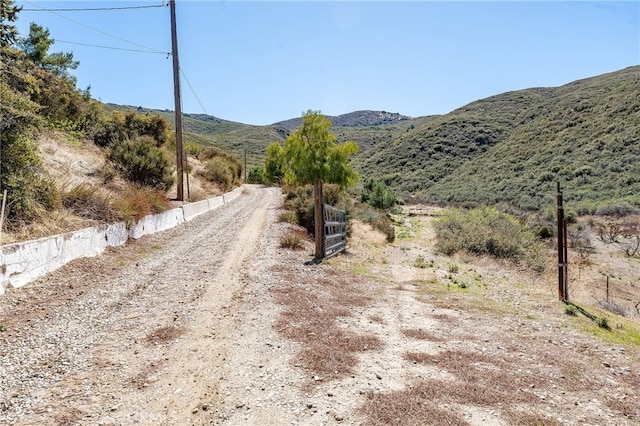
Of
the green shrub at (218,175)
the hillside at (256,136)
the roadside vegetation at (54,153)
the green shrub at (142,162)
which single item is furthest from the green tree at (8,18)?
the hillside at (256,136)

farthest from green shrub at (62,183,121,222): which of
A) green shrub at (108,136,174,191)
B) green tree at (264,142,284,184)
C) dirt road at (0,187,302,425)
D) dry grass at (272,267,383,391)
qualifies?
green tree at (264,142,284,184)

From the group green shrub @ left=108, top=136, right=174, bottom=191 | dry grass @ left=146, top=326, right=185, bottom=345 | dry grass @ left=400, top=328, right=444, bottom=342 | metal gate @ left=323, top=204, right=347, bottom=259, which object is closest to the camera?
dry grass @ left=146, top=326, right=185, bottom=345

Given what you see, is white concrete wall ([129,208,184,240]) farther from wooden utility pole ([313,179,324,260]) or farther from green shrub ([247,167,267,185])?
green shrub ([247,167,267,185])

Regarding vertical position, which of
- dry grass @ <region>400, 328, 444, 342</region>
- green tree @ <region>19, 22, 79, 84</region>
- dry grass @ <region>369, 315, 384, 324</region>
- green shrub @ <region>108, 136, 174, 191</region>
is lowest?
dry grass @ <region>400, 328, 444, 342</region>

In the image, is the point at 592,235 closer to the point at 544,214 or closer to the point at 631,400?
the point at 544,214

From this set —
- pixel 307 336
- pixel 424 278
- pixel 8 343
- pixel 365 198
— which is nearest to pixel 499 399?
pixel 307 336

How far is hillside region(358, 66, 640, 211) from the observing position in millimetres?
34344

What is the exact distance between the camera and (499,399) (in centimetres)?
405

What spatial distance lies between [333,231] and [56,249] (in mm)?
7732

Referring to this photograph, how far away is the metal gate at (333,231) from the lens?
12.1 metres

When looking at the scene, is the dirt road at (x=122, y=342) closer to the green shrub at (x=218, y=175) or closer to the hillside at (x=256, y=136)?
the green shrub at (x=218, y=175)

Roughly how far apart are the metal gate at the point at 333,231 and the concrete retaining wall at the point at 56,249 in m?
5.85

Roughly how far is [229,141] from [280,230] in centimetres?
12025

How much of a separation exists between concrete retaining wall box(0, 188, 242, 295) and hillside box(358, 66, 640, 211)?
30766 mm
